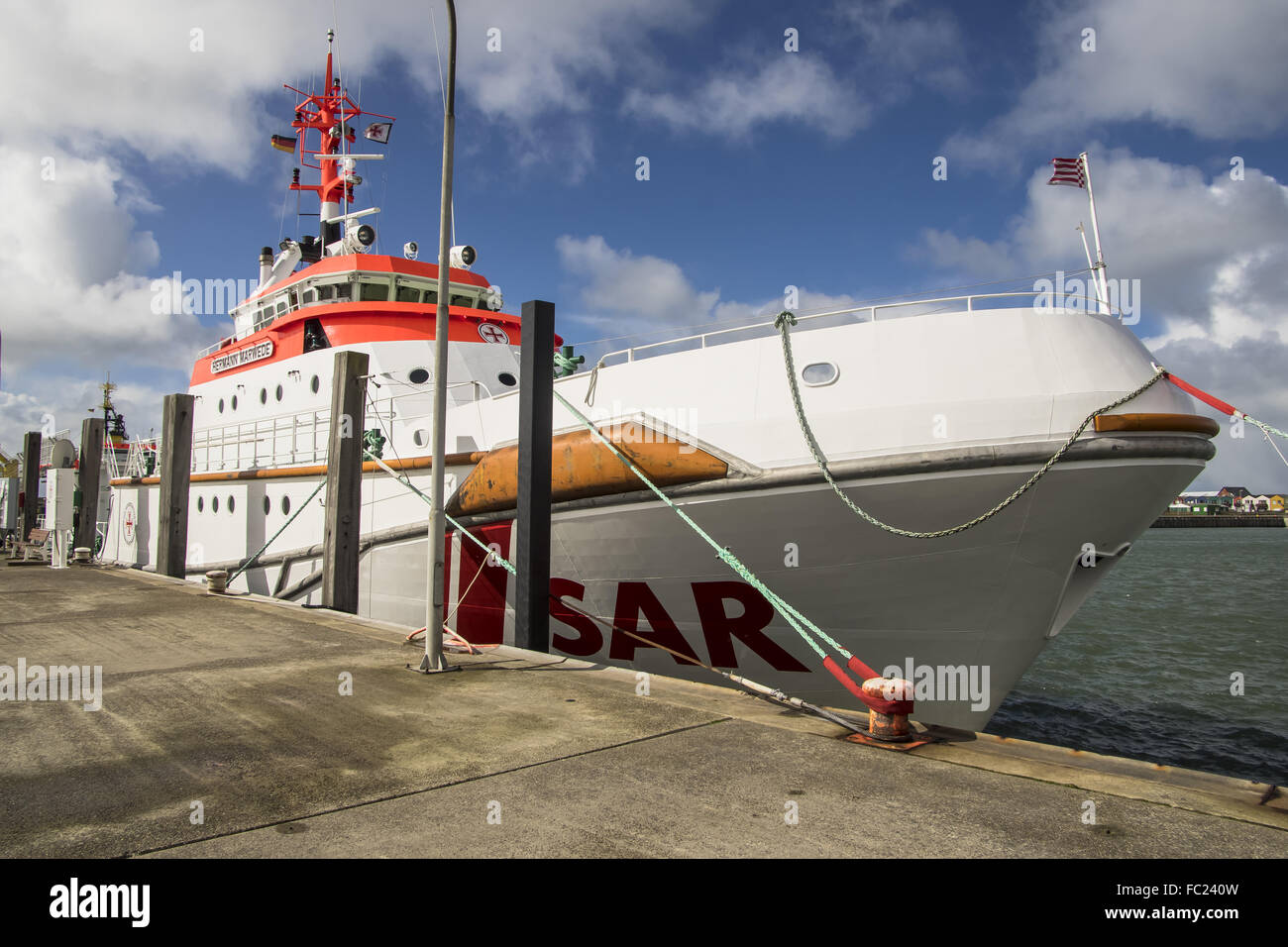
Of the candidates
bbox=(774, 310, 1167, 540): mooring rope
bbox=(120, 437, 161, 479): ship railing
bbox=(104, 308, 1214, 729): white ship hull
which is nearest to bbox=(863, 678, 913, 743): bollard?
bbox=(774, 310, 1167, 540): mooring rope

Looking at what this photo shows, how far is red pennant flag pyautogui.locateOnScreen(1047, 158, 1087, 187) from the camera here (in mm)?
7762

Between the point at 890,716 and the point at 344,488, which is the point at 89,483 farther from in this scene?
the point at 890,716

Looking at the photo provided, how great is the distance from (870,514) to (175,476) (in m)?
12.9

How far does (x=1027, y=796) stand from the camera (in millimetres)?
3443

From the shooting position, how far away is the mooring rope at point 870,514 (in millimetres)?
6036

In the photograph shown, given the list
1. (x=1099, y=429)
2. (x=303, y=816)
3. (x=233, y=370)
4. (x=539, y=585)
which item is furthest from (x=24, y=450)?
(x=1099, y=429)

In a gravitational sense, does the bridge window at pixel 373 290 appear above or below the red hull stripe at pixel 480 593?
above

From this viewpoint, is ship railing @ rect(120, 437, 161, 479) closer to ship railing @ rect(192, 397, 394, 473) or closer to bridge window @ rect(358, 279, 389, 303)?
ship railing @ rect(192, 397, 394, 473)

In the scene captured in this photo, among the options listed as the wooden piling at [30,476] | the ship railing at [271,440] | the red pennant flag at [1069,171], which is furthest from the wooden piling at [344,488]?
the wooden piling at [30,476]

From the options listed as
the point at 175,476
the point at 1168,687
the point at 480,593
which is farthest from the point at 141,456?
the point at 1168,687

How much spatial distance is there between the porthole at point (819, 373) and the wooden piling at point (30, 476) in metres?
24.3

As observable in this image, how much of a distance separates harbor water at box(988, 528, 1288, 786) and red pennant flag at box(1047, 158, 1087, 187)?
4.84 m

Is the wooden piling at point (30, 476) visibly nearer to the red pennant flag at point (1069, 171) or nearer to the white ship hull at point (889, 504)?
the white ship hull at point (889, 504)

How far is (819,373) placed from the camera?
6770mm
